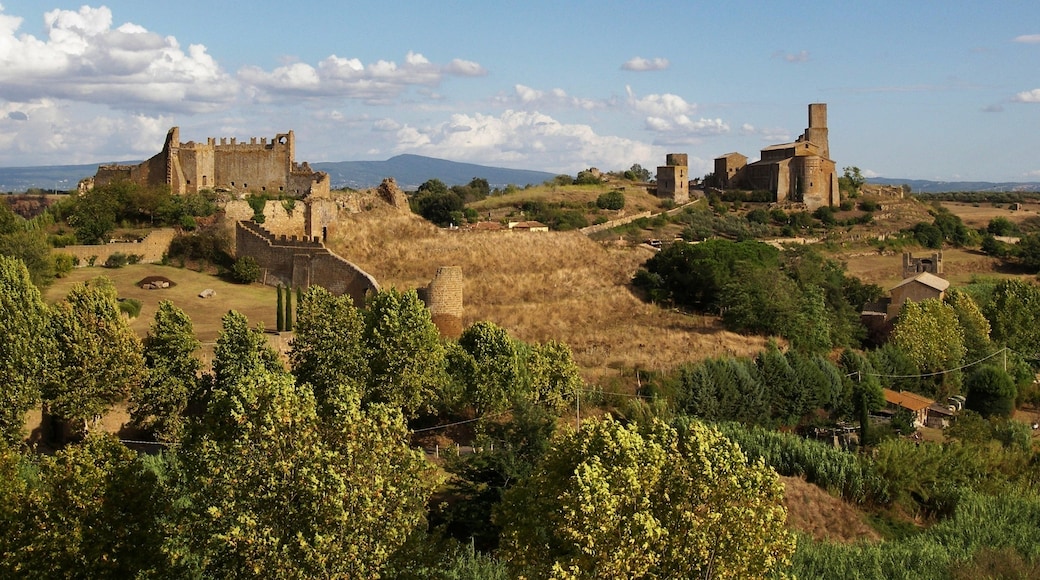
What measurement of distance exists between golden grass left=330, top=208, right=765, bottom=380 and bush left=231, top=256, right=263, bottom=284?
11.1 ft

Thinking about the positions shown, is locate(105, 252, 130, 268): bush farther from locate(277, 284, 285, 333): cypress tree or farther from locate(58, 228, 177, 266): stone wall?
locate(277, 284, 285, 333): cypress tree

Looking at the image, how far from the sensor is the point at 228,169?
41.0 m

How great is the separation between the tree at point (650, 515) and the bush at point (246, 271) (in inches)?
864

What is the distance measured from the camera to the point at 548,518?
13750mm

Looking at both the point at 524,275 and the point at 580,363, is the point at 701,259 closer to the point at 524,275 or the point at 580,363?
the point at 524,275

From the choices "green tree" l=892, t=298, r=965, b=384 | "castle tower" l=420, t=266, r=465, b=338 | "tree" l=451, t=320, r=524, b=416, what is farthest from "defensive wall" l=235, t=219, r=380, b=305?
"green tree" l=892, t=298, r=965, b=384

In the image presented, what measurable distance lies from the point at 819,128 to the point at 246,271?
51579 millimetres

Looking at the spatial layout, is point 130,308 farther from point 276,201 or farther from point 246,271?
point 276,201

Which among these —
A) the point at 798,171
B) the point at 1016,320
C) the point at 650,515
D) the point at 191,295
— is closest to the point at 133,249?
the point at 191,295

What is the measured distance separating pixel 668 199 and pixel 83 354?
48.5m

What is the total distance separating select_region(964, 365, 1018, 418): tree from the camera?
32.6 m

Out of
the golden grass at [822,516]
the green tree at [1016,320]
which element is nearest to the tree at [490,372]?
the golden grass at [822,516]

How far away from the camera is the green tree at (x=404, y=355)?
79.7 feet

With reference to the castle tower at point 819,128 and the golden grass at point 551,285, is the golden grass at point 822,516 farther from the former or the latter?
the castle tower at point 819,128
